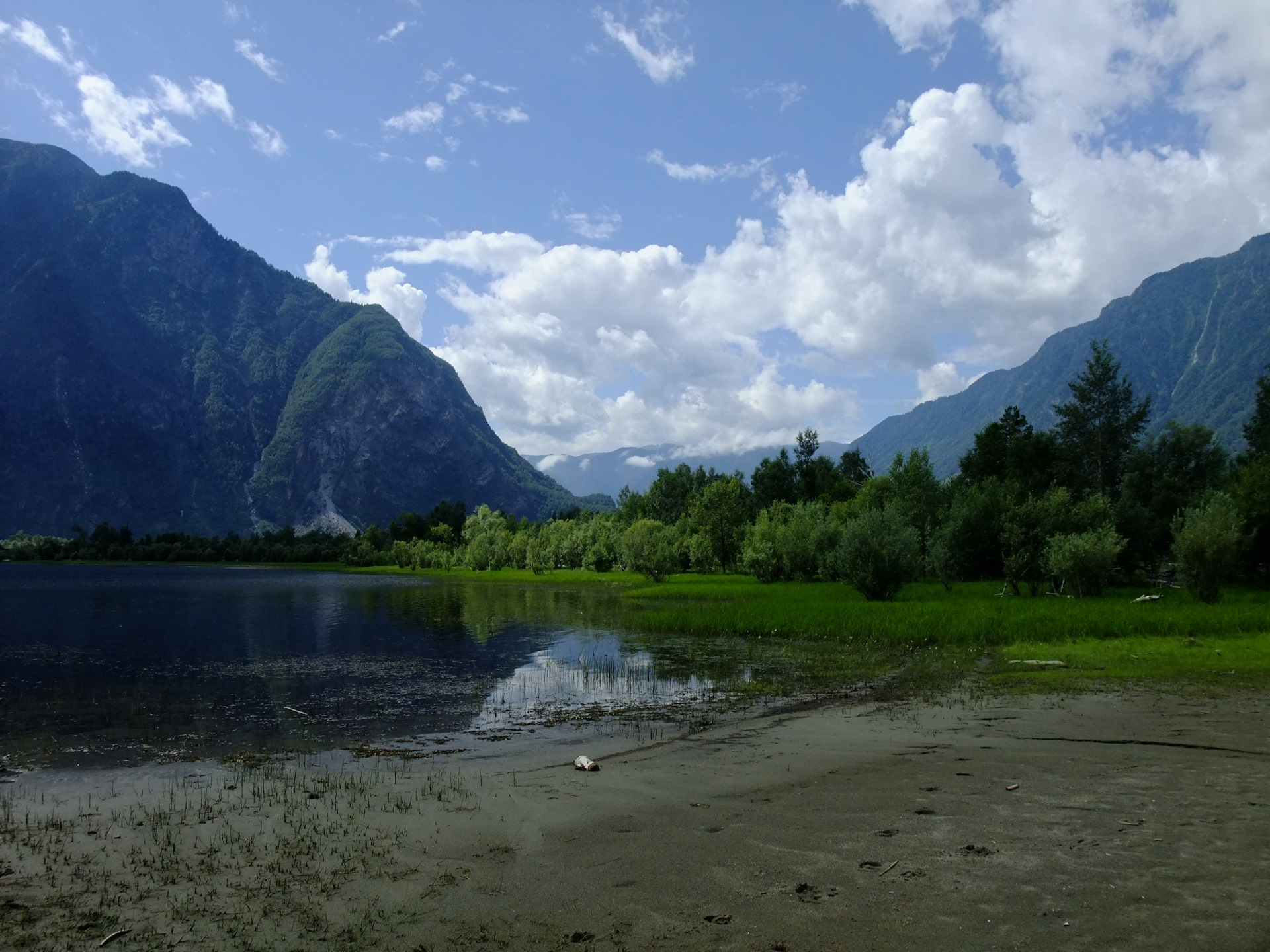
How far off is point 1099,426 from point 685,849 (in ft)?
299

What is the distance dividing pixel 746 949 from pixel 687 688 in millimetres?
17419

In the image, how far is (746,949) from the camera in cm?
702

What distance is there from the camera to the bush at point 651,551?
83.8 meters

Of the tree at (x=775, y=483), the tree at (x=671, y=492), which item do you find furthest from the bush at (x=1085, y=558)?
the tree at (x=671, y=492)

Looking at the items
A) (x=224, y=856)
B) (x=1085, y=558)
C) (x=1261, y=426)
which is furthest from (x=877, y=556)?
(x=1261, y=426)

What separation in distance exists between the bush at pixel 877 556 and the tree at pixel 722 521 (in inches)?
1933

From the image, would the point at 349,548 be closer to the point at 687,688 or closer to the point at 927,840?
the point at 687,688

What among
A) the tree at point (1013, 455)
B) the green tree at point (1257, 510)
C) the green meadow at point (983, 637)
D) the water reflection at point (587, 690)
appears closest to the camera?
the water reflection at point (587, 690)

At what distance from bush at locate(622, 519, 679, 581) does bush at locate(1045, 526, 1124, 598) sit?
43.9 meters

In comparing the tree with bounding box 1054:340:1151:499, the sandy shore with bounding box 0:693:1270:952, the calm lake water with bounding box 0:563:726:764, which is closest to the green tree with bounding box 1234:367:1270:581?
the tree with bounding box 1054:340:1151:499

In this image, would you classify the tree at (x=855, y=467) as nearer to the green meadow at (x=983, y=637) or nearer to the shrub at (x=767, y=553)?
the shrub at (x=767, y=553)

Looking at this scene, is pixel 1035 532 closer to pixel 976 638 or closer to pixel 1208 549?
pixel 1208 549

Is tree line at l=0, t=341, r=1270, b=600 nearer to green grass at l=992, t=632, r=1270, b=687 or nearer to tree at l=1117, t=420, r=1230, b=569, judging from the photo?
tree at l=1117, t=420, r=1230, b=569

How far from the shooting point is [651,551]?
8481 cm
